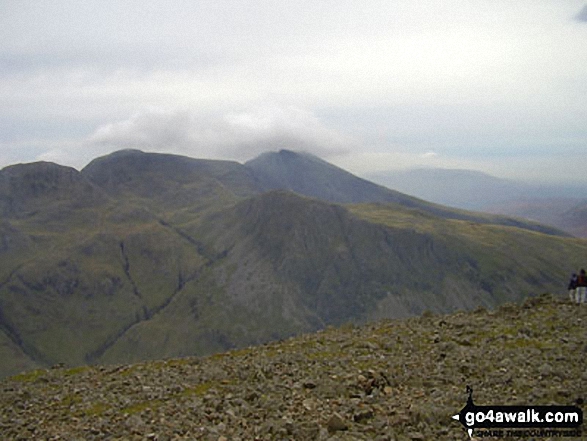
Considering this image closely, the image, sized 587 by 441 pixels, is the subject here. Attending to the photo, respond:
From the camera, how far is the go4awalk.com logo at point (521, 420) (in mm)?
13758

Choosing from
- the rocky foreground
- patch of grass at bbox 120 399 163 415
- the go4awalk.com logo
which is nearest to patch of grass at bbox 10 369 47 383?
the rocky foreground

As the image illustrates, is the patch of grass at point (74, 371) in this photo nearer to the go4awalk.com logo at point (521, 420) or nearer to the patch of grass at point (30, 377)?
the patch of grass at point (30, 377)

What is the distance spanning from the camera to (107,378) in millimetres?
26266

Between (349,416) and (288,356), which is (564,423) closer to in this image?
(349,416)

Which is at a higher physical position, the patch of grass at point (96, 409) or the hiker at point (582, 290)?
the hiker at point (582, 290)

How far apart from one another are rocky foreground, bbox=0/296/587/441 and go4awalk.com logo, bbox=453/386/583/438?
521 mm

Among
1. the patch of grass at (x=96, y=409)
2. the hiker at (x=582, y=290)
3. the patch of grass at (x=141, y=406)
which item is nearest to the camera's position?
the patch of grass at (x=141, y=406)

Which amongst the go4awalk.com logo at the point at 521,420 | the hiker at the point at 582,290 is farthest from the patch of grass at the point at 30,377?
the hiker at the point at 582,290

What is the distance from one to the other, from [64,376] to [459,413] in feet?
75.9

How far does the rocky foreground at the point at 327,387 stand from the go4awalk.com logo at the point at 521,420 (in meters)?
0.52

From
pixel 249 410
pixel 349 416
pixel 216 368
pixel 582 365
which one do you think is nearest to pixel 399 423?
pixel 349 416

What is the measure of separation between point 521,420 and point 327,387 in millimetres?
7357

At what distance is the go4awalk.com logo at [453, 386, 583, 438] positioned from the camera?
45.1ft

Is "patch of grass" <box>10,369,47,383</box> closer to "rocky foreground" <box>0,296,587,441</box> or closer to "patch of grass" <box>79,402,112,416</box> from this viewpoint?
"rocky foreground" <box>0,296,587,441</box>
